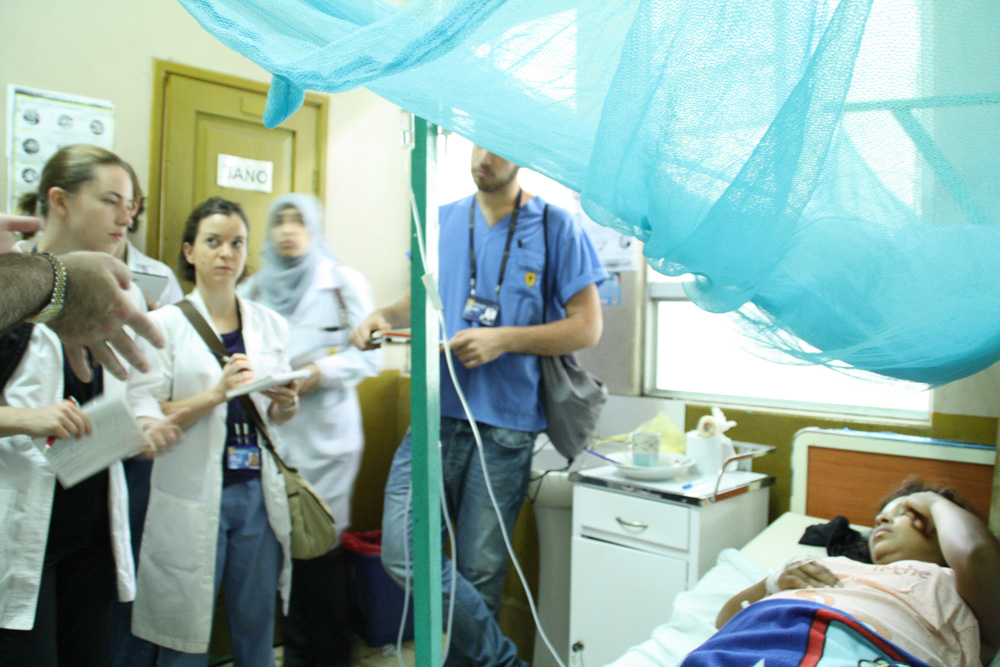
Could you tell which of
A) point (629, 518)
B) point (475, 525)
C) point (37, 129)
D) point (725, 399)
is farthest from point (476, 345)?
point (37, 129)

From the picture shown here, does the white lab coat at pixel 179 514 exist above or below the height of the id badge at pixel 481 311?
below

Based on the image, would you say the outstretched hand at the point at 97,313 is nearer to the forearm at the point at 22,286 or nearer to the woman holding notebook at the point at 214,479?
the forearm at the point at 22,286

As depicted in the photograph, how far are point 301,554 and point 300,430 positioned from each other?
50cm

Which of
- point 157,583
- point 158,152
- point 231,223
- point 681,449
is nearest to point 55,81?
point 158,152

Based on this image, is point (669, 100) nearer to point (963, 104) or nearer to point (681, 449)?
point (963, 104)

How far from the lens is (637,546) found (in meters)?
1.91

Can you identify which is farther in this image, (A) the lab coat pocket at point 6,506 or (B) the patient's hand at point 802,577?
(A) the lab coat pocket at point 6,506

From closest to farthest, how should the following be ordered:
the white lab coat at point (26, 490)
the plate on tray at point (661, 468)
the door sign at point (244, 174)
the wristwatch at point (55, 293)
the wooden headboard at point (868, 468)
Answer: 1. the wristwatch at point (55, 293)
2. the white lab coat at point (26, 490)
3. the wooden headboard at point (868, 468)
4. the plate on tray at point (661, 468)
5. the door sign at point (244, 174)

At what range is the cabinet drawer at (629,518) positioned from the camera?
182cm

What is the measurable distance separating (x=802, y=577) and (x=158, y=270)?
2046mm

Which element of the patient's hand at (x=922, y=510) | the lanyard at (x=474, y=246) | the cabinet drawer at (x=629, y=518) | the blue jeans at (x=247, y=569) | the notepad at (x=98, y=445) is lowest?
the blue jeans at (x=247, y=569)

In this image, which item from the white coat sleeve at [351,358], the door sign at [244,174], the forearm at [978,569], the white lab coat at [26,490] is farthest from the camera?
the door sign at [244,174]

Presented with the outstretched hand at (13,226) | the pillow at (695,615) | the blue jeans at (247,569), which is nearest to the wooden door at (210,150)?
the blue jeans at (247,569)

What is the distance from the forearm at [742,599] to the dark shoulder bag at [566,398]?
2.28 feet
